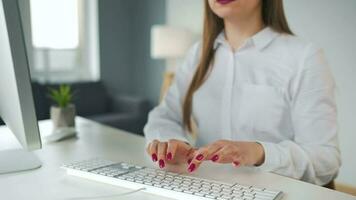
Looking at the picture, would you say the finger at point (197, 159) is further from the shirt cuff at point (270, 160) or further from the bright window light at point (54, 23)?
the bright window light at point (54, 23)

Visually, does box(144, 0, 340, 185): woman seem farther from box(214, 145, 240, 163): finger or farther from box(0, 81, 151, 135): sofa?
box(0, 81, 151, 135): sofa

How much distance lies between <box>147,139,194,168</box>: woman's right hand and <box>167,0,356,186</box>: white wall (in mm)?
2085

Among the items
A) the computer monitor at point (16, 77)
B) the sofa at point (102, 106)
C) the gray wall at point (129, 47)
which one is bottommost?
the sofa at point (102, 106)

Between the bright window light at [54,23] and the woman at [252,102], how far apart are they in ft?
10.5

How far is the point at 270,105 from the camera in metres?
1.23

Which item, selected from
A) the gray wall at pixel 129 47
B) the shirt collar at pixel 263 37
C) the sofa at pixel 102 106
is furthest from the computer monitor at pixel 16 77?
the gray wall at pixel 129 47

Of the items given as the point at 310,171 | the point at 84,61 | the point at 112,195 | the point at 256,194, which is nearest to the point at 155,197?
Result: the point at 112,195

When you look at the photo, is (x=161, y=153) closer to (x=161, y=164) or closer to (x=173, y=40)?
(x=161, y=164)

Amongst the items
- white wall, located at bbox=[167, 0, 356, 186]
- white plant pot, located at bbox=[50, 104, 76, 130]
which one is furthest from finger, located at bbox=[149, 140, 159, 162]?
white wall, located at bbox=[167, 0, 356, 186]

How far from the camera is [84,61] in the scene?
187 inches

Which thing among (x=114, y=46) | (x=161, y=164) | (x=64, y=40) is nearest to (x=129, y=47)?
(x=114, y=46)

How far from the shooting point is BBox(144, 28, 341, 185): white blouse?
3.47ft

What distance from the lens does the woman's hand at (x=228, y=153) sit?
35.2 inches

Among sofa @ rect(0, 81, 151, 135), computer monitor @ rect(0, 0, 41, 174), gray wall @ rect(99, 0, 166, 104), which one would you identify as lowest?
sofa @ rect(0, 81, 151, 135)
